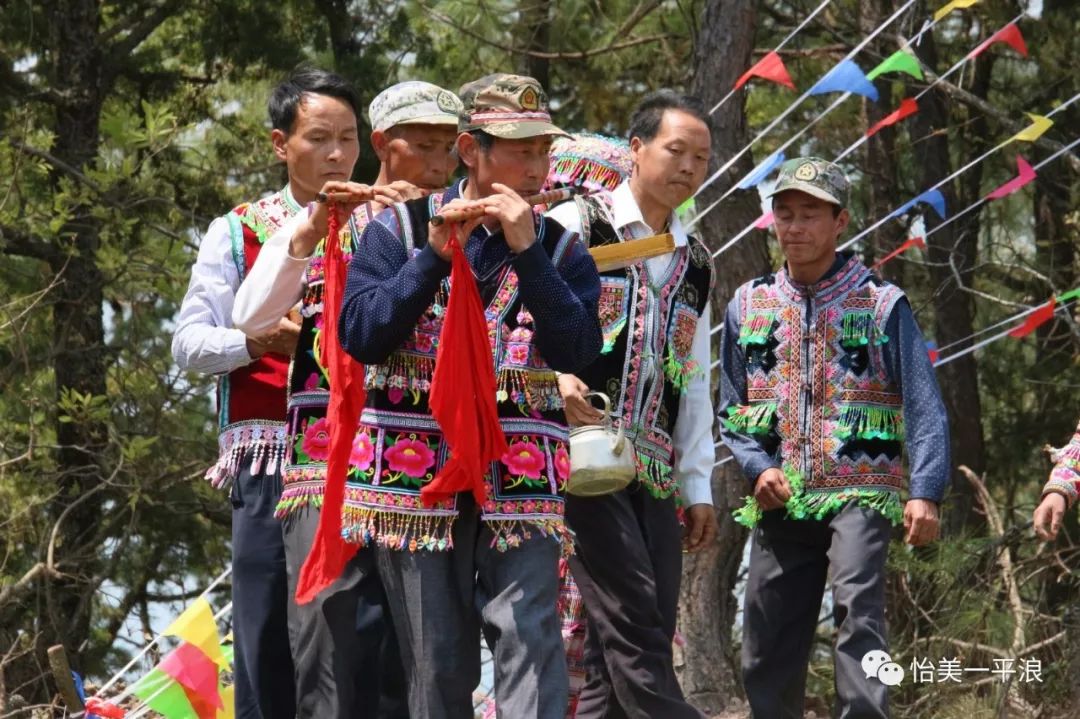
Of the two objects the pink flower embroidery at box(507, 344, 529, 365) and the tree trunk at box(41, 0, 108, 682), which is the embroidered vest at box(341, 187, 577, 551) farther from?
the tree trunk at box(41, 0, 108, 682)

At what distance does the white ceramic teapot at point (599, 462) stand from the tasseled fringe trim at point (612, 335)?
33 centimetres

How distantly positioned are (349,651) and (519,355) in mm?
853

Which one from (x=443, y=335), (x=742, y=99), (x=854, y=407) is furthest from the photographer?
(x=742, y=99)

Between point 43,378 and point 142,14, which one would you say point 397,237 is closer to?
point 43,378

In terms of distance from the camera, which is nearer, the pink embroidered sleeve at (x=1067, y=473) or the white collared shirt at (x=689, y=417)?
the white collared shirt at (x=689, y=417)

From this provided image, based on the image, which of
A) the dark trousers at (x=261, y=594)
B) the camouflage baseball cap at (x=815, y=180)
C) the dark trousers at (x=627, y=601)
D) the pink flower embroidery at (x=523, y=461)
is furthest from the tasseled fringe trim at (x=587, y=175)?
the pink flower embroidery at (x=523, y=461)

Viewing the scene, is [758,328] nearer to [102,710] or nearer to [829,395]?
[829,395]

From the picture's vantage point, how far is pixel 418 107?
518 cm

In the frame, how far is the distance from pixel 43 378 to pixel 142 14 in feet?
7.81

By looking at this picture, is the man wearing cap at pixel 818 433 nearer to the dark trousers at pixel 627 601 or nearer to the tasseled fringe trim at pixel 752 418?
the tasseled fringe trim at pixel 752 418

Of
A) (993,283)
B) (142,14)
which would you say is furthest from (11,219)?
(993,283)

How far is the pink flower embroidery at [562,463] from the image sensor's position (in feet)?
14.3

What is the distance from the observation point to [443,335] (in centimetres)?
420

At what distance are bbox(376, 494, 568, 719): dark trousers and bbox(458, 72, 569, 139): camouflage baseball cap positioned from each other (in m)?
0.85
